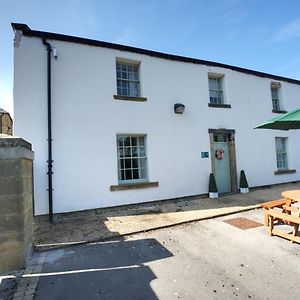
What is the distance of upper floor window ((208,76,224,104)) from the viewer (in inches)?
435

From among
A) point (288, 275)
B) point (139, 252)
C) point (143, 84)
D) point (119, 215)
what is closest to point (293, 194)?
point (288, 275)

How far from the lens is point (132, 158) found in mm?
8992

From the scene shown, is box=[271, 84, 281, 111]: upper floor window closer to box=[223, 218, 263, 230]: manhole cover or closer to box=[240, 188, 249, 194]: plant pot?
box=[240, 188, 249, 194]: plant pot

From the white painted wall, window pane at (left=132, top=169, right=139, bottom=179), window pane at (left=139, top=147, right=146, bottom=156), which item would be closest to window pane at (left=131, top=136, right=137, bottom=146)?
window pane at (left=139, top=147, right=146, bottom=156)

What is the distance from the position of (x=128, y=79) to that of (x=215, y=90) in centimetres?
429

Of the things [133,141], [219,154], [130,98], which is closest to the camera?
[130,98]

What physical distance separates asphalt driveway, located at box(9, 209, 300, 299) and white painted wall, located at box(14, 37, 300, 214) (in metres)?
3.21

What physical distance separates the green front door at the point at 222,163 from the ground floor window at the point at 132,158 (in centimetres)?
339

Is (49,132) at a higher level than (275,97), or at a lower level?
lower

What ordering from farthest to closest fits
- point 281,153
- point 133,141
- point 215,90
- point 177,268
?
point 281,153
point 215,90
point 133,141
point 177,268

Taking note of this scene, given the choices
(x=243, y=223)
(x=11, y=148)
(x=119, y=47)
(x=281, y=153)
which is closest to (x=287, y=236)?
(x=243, y=223)

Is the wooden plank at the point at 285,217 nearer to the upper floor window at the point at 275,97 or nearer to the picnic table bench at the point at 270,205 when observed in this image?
the picnic table bench at the point at 270,205

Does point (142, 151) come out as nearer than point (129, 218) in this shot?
No

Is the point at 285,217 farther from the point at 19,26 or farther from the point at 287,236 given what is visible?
the point at 19,26
